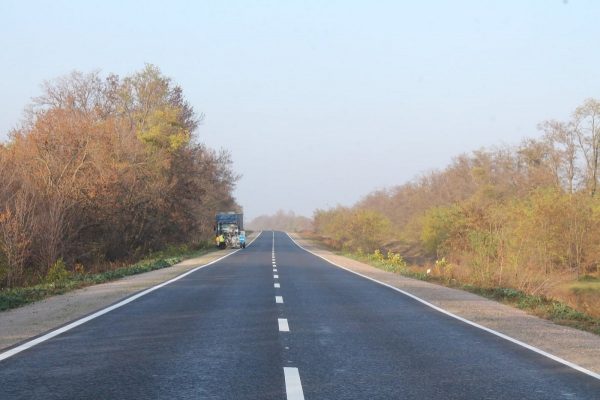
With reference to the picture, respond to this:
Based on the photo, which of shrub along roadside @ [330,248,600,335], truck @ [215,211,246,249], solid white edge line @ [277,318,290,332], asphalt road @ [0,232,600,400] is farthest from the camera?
truck @ [215,211,246,249]

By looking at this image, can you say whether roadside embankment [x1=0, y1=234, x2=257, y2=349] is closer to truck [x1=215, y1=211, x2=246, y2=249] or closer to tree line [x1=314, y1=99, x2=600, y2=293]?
tree line [x1=314, y1=99, x2=600, y2=293]

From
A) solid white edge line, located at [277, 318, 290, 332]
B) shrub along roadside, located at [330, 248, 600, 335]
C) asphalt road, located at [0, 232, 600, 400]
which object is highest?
solid white edge line, located at [277, 318, 290, 332]

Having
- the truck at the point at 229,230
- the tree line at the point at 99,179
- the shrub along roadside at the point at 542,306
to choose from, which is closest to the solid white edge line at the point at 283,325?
the shrub along roadside at the point at 542,306

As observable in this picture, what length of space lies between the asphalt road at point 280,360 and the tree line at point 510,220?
43.7ft

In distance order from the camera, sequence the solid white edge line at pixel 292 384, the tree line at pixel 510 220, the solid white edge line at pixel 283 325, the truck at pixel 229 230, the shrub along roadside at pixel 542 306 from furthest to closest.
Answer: the truck at pixel 229 230 < the tree line at pixel 510 220 < the shrub along roadside at pixel 542 306 < the solid white edge line at pixel 283 325 < the solid white edge line at pixel 292 384

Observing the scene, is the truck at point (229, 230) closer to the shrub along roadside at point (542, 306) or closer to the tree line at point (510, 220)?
the tree line at point (510, 220)

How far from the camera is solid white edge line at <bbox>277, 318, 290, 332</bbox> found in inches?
406

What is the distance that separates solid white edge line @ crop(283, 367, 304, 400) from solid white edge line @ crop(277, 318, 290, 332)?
3.06 meters

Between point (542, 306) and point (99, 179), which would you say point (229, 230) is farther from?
point (542, 306)

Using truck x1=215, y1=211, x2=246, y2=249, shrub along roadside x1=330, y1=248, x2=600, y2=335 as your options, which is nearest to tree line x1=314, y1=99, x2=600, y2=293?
shrub along roadside x1=330, y1=248, x2=600, y2=335

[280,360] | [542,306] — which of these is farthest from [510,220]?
[280,360]

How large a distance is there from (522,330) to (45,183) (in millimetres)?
28027

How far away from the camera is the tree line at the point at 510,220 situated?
2744cm

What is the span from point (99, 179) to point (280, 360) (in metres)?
30.0
